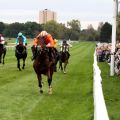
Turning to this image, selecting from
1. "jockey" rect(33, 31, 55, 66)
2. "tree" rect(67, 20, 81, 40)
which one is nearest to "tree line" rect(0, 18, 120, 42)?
"tree" rect(67, 20, 81, 40)

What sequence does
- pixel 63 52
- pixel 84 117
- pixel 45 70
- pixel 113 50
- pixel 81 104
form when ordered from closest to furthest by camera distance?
pixel 84 117 → pixel 81 104 → pixel 45 70 → pixel 113 50 → pixel 63 52

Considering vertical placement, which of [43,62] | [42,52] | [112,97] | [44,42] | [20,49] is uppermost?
[44,42]

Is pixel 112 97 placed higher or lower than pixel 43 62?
lower

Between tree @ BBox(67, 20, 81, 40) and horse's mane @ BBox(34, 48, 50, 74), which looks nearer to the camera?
horse's mane @ BBox(34, 48, 50, 74)

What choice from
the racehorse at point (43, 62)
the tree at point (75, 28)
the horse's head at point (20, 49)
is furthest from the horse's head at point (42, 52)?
the tree at point (75, 28)

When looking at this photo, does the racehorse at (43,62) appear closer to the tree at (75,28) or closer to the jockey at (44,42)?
the jockey at (44,42)

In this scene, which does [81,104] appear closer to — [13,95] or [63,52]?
[13,95]

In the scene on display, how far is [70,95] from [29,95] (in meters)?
1.41

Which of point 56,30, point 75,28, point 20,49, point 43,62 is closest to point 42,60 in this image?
point 43,62

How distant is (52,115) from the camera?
12.6 meters

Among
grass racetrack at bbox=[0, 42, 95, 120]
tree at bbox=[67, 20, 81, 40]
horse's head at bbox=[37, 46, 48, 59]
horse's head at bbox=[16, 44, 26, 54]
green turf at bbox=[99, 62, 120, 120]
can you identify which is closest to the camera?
grass racetrack at bbox=[0, 42, 95, 120]

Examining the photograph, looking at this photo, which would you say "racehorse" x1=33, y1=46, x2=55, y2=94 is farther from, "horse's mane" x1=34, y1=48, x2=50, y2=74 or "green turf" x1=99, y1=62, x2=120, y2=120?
"green turf" x1=99, y1=62, x2=120, y2=120

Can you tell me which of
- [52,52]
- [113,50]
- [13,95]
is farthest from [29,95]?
[113,50]

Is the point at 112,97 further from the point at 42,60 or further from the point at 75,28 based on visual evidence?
the point at 75,28
